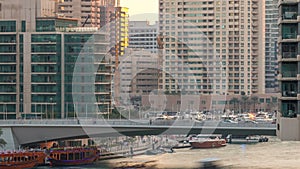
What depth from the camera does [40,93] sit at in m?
18.4

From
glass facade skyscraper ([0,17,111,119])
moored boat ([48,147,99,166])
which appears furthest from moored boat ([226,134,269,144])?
moored boat ([48,147,99,166])

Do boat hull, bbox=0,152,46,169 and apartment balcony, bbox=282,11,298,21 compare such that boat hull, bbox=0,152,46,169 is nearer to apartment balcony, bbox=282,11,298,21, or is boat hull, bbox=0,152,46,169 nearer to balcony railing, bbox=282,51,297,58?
balcony railing, bbox=282,51,297,58

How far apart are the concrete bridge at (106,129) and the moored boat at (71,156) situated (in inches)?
36.4

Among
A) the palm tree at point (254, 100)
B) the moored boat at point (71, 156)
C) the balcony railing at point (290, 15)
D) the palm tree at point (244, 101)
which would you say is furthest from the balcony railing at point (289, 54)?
the palm tree at point (254, 100)

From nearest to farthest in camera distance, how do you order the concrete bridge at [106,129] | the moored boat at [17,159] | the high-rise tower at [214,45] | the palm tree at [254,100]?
the concrete bridge at [106,129]
the moored boat at [17,159]
the palm tree at [254,100]
the high-rise tower at [214,45]

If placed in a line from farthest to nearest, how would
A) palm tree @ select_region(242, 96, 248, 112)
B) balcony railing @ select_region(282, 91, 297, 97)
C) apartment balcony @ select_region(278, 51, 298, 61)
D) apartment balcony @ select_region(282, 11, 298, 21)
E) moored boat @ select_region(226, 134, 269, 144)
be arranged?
1. palm tree @ select_region(242, 96, 248, 112)
2. moored boat @ select_region(226, 134, 269, 144)
3. balcony railing @ select_region(282, 91, 297, 97)
4. apartment balcony @ select_region(278, 51, 298, 61)
5. apartment balcony @ select_region(282, 11, 298, 21)

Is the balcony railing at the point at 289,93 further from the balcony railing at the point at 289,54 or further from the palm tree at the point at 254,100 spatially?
the palm tree at the point at 254,100

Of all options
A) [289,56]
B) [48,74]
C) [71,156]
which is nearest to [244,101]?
[48,74]

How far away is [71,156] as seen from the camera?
15.1m

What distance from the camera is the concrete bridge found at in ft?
39.3

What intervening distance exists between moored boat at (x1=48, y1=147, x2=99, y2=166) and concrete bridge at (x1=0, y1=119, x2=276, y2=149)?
925 mm

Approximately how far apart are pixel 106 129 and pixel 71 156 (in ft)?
7.25

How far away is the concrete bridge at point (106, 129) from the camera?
39.3ft

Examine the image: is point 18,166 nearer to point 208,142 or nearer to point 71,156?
point 71,156
